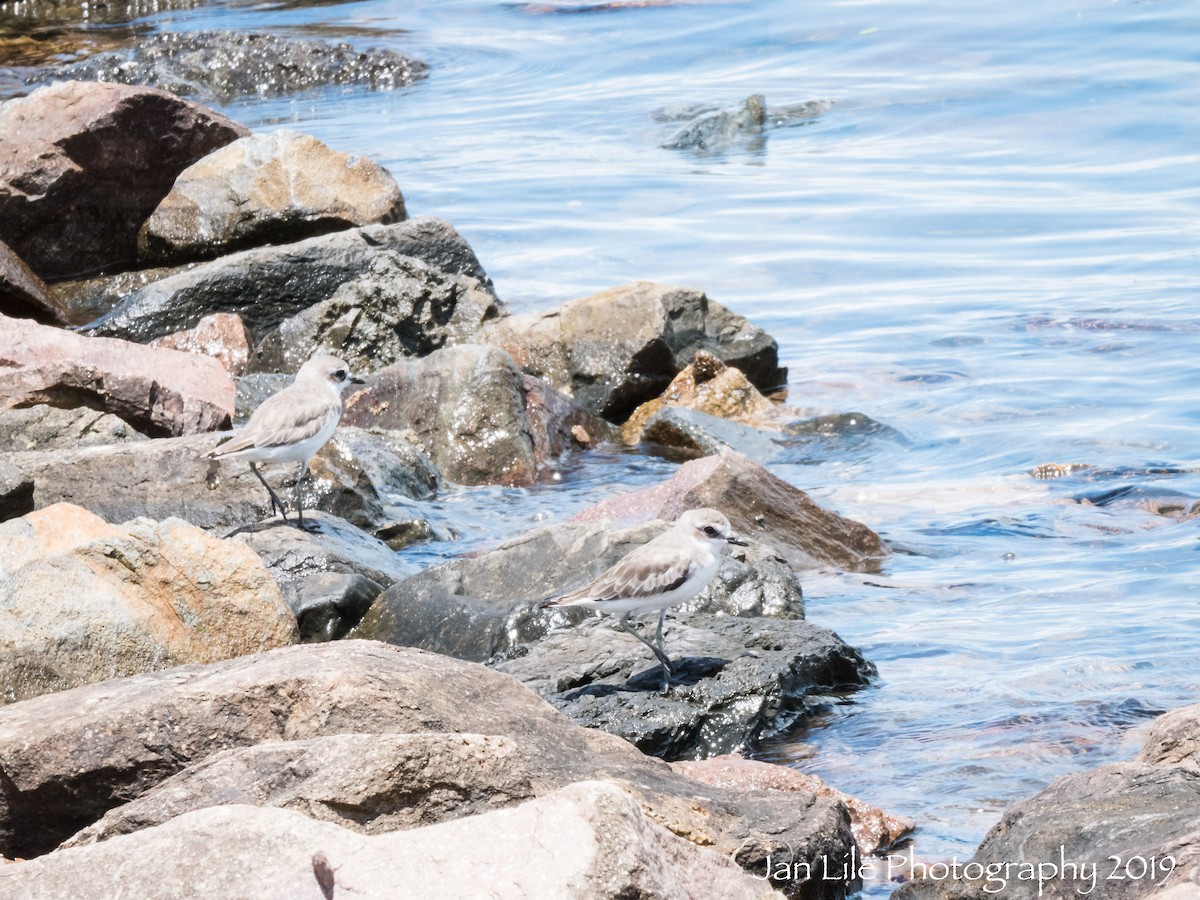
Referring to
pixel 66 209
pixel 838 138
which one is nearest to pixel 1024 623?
pixel 66 209

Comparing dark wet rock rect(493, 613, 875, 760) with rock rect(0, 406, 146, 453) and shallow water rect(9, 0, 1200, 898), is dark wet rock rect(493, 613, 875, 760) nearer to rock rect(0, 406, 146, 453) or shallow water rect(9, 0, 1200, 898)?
shallow water rect(9, 0, 1200, 898)

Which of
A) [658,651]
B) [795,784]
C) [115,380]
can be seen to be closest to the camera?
[795,784]

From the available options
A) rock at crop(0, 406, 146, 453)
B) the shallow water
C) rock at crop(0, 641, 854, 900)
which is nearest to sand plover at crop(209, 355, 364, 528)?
rock at crop(0, 406, 146, 453)

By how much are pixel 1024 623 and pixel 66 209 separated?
10597 mm

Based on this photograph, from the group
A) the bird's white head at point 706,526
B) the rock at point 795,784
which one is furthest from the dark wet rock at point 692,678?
the bird's white head at point 706,526

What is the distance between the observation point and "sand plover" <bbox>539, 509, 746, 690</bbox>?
6.94 meters

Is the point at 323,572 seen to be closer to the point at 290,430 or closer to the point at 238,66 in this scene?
the point at 290,430

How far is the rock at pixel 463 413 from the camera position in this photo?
478 inches

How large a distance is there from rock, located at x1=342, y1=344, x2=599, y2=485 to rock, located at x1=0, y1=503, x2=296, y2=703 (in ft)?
16.7

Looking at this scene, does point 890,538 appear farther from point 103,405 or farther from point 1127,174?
point 1127,174

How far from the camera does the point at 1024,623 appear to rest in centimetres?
916

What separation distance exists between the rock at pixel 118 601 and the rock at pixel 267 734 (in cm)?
123

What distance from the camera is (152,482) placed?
9.09m

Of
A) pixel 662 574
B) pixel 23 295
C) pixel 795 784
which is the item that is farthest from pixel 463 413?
pixel 795 784
